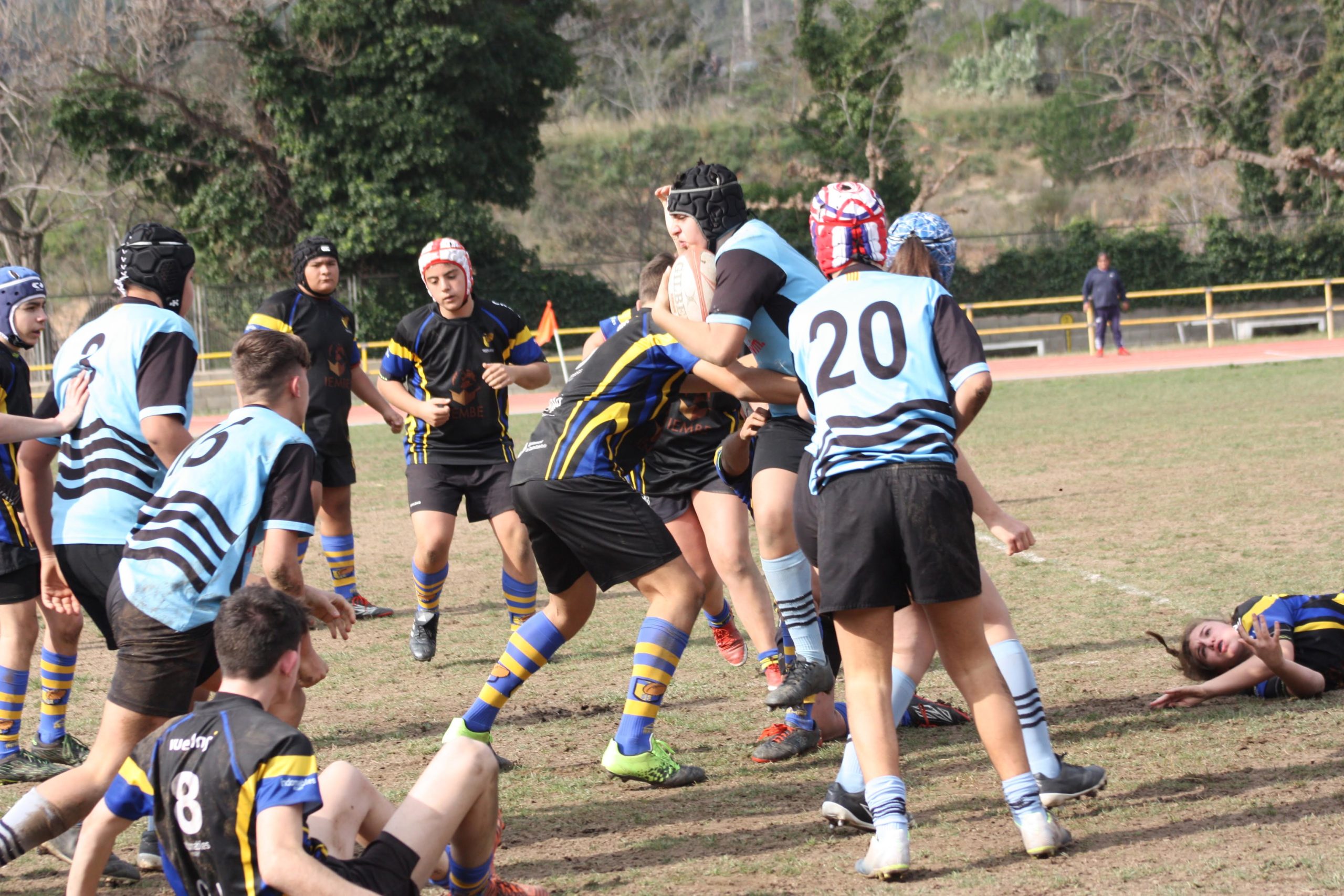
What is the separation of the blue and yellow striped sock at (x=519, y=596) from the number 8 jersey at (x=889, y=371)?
10.7 ft

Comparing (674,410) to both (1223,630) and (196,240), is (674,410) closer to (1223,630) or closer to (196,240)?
(1223,630)

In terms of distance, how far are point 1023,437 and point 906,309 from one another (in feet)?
37.9

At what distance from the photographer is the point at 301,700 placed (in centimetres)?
361

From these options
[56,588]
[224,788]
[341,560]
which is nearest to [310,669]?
[224,788]

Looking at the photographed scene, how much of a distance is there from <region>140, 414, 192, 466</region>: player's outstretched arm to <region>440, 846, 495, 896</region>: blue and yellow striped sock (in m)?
1.74

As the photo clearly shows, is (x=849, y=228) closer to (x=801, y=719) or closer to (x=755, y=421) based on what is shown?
(x=755, y=421)

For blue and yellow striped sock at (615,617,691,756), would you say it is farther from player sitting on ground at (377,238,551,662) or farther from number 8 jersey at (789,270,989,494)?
player sitting on ground at (377,238,551,662)

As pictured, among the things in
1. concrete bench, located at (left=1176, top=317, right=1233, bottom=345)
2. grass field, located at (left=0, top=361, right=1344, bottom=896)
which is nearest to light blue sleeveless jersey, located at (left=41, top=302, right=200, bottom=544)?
grass field, located at (left=0, top=361, right=1344, bottom=896)

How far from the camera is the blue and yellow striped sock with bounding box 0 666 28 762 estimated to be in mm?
5051

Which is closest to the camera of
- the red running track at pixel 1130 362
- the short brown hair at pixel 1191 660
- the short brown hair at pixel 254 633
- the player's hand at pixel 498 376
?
the short brown hair at pixel 254 633

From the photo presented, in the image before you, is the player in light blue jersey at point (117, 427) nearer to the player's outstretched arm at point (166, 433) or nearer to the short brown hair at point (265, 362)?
the player's outstretched arm at point (166, 433)

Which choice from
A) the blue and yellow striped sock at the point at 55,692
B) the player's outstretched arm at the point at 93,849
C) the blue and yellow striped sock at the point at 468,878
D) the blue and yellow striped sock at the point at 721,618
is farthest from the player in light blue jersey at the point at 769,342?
the blue and yellow striped sock at the point at 55,692

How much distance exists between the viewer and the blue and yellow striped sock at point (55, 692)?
16.8 ft

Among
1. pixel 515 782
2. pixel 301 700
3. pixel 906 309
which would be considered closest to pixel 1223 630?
pixel 906 309
